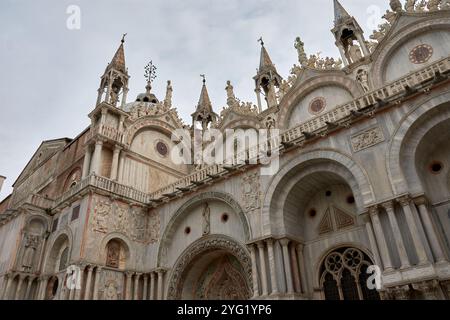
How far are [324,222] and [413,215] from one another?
12.5 feet

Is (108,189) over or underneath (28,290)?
over

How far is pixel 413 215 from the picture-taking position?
365 inches

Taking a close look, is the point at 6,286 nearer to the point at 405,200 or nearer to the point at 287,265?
the point at 287,265

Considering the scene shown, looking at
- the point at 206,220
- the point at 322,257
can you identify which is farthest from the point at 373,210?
the point at 206,220

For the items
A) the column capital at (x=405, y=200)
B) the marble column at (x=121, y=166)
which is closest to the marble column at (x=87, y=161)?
the marble column at (x=121, y=166)

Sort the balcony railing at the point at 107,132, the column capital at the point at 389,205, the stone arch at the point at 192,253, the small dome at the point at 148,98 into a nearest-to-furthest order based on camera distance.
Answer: the column capital at the point at 389,205 → the stone arch at the point at 192,253 → the balcony railing at the point at 107,132 → the small dome at the point at 148,98

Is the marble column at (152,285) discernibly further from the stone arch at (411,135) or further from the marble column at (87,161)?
the stone arch at (411,135)

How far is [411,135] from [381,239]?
347 cm

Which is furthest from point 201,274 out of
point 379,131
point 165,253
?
point 379,131

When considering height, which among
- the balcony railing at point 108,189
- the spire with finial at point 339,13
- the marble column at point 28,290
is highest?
the spire with finial at point 339,13

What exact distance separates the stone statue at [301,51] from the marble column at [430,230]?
10879 millimetres

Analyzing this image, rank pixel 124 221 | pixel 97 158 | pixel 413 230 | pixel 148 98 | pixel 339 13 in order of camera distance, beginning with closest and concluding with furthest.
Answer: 1. pixel 413 230
2. pixel 124 221
3. pixel 97 158
4. pixel 339 13
5. pixel 148 98

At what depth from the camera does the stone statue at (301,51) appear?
60.2 feet

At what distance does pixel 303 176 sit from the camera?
12.6 meters
